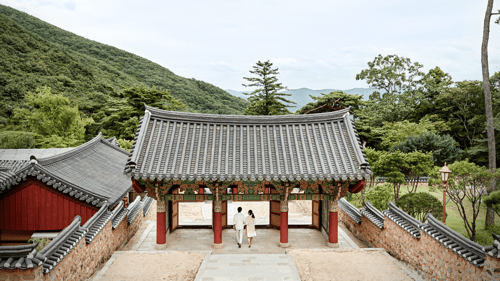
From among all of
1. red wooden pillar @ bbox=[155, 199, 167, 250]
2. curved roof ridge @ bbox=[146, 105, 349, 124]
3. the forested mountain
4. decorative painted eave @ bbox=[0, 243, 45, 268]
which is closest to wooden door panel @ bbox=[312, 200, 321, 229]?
curved roof ridge @ bbox=[146, 105, 349, 124]

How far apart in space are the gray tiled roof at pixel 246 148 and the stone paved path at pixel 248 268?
2642 millimetres

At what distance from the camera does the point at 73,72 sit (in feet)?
188

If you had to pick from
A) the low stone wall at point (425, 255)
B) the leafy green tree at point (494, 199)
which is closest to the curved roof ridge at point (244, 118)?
the low stone wall at point (425, 255)

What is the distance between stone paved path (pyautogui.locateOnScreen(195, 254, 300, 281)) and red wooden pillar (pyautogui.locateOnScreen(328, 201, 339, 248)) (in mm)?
2450

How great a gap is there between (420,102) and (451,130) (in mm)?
6306

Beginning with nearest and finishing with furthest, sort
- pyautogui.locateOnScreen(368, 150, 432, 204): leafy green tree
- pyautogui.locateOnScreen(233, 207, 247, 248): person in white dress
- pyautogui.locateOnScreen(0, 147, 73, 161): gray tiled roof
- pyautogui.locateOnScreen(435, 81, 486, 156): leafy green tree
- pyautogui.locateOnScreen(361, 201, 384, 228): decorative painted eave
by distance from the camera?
pyautogui.locateOnScreen(233, 207, 247, 248): person in white dress, pyautogui.locateOnScreen(361, 201, 384, 228): decorative painted eave, pyautogui.locateOnScreen(368, 150, 432, 204): leafy green tree, pyautogui.locateOnScreen(0, 147, 73, 161): gray tiled roof, pyautogui.locateOnScreen(435, 81, 486, 156): leafy green tree

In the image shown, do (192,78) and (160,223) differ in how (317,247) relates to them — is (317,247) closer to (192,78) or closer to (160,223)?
(160,223)

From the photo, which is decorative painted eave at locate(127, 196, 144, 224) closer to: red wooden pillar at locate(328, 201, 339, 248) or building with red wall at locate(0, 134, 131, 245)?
building with red wall at locate(0, 134, 131, 245)

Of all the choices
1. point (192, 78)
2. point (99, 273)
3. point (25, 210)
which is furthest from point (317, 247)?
point (192, 78)

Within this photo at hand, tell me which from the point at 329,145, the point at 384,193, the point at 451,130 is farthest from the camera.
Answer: the point at 451,130

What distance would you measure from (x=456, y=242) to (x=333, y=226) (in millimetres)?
4618

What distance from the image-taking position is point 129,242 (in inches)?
486

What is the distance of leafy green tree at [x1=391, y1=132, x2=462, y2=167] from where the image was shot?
27.2 metres

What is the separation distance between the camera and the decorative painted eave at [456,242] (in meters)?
6.51
